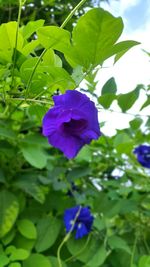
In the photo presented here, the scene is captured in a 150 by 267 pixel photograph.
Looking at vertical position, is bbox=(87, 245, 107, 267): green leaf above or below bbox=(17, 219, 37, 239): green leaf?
below

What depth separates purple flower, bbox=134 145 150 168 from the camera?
4.77 feet

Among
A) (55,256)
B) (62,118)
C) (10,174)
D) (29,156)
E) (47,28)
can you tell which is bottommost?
(55,256)

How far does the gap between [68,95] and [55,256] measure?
0.66 metres

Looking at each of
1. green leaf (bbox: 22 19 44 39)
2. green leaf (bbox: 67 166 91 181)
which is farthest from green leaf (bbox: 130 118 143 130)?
green leaf (bbox: 22 19 44 39)

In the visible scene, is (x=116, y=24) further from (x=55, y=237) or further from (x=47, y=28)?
(x=55, y=237)

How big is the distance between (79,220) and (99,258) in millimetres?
147

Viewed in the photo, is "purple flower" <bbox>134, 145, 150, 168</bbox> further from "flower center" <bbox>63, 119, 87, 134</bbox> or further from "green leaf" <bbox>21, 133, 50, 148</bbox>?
"flower center" <bbox>63, 119, 87, 134</bbox>

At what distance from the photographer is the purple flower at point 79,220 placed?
3.77 feet

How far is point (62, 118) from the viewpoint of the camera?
1.98 feet

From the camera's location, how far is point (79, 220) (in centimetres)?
122

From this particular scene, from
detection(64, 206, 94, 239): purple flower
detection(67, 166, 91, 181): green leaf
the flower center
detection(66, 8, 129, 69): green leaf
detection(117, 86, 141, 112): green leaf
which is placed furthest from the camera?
detection(67, 166, 91, 181): green leaf

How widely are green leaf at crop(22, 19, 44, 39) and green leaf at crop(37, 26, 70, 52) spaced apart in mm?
96

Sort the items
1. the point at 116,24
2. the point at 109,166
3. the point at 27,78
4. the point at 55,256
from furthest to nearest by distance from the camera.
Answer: the point at 109,166 → the point at 55,256 → the point at 27,78 → the point at 116,24

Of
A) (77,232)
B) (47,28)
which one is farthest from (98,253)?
(47,28)
